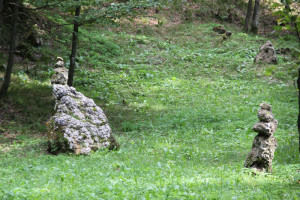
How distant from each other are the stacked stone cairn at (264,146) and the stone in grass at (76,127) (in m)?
3.79

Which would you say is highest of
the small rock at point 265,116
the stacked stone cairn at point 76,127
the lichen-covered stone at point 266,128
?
the small rock at point 265,116

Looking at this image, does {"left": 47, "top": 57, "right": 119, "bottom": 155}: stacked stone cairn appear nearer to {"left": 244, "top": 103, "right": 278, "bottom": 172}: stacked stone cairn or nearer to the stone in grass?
the stone in grass

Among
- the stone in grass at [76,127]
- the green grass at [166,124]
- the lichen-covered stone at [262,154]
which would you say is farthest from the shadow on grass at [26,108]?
the lichen-covered stone at [262,154]

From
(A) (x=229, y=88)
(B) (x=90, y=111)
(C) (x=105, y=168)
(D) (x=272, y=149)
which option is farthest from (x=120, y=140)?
(A) (x=229, y=88)

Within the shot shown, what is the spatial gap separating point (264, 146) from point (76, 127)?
4.71m

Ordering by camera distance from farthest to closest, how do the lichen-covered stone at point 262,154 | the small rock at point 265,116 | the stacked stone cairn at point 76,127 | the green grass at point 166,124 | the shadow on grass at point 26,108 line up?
1. the shadow on grass at point 26,108
2. the stacked stone cairn at point 76,127
3. the small rock at point 265,116
4. the lichen-covered stone at point 262,154
5. the green grass at point 166,124

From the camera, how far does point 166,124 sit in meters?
10.5

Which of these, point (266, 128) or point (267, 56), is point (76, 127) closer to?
point (266, 128)

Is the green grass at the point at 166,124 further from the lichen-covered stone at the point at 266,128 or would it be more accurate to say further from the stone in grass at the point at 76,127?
the lichen-covered stone at the point at 266,128

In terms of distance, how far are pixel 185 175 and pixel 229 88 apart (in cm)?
1056

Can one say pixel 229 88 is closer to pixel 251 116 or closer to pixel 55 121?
pixel 251 116

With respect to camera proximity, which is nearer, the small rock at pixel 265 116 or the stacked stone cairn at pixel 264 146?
the stacked stone cairn at pixel 264 146

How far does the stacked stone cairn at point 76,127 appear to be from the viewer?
7.68 meters

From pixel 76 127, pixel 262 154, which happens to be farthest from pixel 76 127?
pixel 262 154
